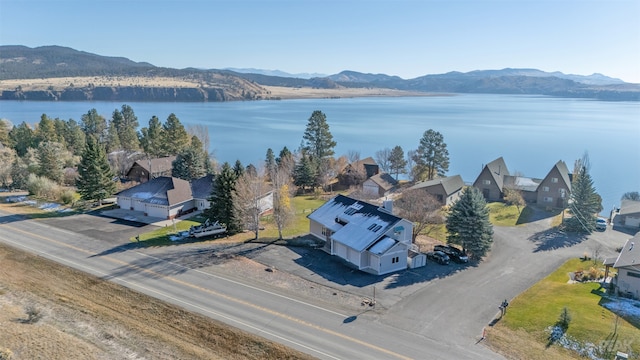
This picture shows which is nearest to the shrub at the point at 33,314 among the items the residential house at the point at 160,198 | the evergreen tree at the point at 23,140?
the residential house at the point at 160,198

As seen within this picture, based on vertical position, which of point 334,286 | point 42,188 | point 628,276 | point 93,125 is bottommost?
point 334,286

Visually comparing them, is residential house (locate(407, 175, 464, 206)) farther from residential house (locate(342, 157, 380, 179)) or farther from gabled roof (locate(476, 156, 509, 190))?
residential house (locate(342, 157, 380, 179))

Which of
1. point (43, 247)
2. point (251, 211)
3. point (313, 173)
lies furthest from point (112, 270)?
point (313, 173)

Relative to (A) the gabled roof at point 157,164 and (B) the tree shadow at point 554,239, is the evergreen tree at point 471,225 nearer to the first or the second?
(B) the tree shadow at point 554,239

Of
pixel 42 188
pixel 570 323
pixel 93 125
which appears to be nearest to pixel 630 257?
pixel 570 323

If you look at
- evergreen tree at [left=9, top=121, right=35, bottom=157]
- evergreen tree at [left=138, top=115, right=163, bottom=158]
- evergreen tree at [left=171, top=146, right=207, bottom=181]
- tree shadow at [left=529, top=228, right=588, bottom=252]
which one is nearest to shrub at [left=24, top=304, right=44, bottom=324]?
evergreen tree at [left=171, top=146, right=207, bottom=181]

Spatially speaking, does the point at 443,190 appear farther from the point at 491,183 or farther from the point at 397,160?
the point at 397,160

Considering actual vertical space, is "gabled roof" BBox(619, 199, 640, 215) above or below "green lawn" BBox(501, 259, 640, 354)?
above
